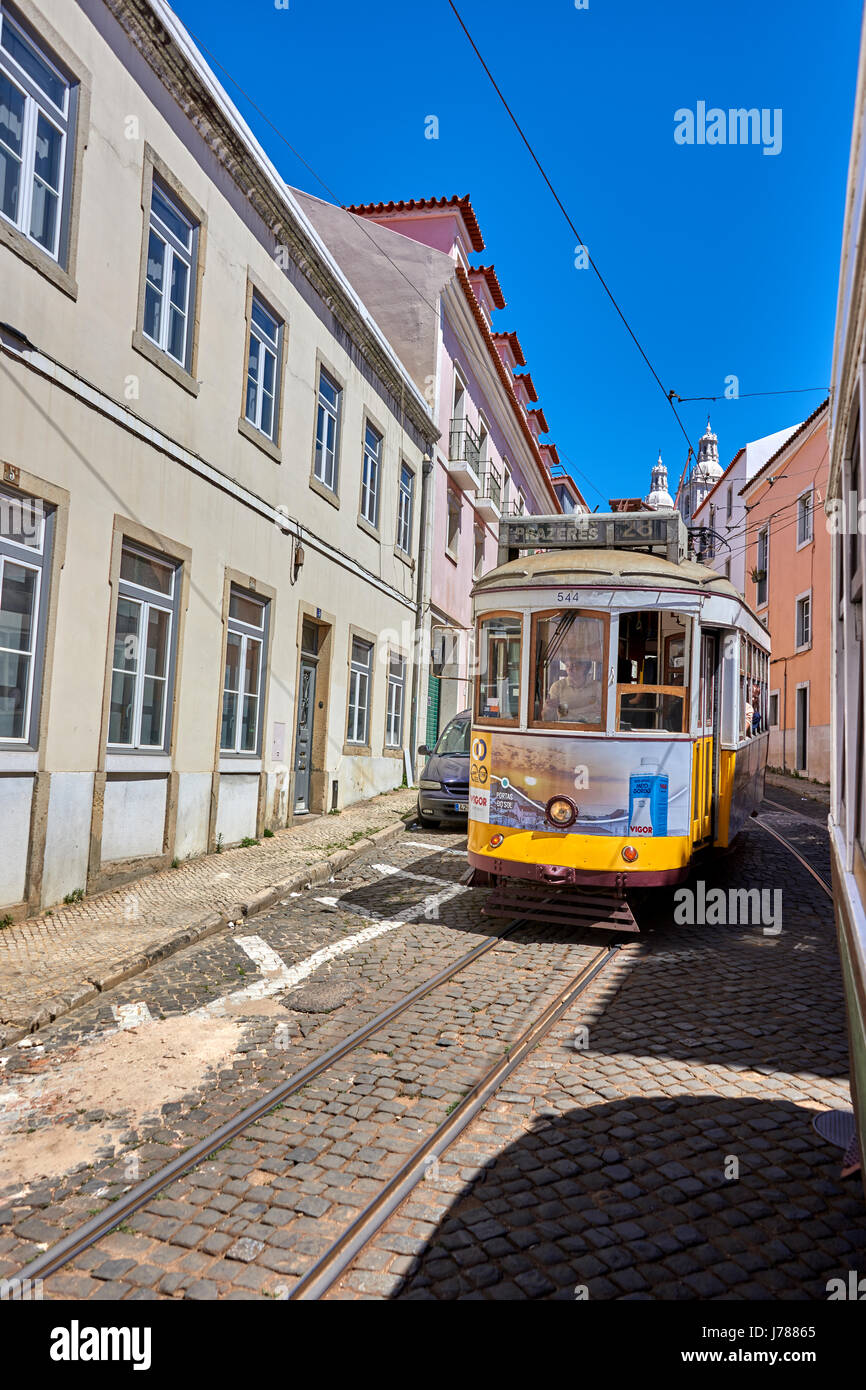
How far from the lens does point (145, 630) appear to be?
31.5ft

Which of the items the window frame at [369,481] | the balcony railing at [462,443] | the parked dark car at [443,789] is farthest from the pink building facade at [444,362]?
the parked dark car at [443,789]

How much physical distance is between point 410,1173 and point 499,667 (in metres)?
5.10

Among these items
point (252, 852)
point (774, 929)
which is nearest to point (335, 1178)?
point (774, 929)

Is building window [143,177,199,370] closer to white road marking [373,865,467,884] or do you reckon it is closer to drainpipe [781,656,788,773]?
white road marking [373,865,467,884]

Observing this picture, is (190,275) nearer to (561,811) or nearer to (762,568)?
(561,811)

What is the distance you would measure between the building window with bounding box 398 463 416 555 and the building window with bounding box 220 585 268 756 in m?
7.05

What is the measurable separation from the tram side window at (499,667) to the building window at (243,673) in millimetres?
3993

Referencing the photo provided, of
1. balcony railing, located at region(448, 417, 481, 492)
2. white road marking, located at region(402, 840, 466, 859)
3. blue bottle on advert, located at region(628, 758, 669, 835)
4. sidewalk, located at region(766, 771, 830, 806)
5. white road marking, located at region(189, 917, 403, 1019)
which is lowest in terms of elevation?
white road marking, located at region(189, 917, 403, 1019)

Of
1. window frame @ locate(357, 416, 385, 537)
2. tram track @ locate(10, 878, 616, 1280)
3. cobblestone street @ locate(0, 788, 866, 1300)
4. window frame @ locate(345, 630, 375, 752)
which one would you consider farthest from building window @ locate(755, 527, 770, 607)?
tram track @ locate(10, 878, 616, 1280)

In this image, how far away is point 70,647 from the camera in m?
8.18

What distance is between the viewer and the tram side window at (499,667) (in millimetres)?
8227

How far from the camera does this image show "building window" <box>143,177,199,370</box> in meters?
9.67

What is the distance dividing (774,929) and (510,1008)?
11.0 feet

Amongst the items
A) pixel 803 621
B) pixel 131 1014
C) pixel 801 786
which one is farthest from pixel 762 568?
pixel 131 1014
